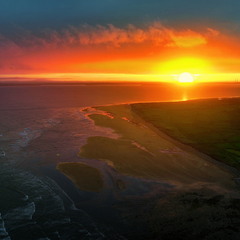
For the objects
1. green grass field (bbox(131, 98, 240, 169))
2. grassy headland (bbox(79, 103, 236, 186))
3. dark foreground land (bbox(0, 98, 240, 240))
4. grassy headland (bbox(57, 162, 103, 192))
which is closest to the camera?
dark foreground land (bbox(0, 98, 240, 240))

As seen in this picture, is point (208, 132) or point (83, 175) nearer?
point (83, 175)

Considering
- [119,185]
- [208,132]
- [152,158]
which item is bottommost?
[119,185]

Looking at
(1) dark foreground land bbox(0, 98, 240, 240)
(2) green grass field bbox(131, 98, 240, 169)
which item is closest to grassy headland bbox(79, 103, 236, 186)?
(1) dark foreground land bbox(0, 98, 240, 240)

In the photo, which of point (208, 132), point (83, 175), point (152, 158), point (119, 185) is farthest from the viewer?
point (208, 132)

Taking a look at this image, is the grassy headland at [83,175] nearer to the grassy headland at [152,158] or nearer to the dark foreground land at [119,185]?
the dark foreground land at [119,185]

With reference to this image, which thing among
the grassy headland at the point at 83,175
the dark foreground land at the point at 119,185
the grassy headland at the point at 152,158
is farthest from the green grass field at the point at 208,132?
the grassy headland at the point at 83,175

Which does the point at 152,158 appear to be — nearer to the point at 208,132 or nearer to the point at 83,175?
the point at 83,175

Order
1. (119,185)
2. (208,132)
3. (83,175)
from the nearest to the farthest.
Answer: (119,185), (83,175), (208,132)

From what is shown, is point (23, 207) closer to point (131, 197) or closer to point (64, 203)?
point (64, 203)

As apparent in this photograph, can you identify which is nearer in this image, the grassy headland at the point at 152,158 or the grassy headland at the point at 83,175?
the grassy headland at the point at 83,175

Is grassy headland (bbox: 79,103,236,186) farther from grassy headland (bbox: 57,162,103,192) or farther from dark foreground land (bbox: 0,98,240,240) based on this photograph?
grassy headland (bbox: 57,162,103,192)

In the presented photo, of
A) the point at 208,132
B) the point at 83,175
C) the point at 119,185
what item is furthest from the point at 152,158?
the point at 208,132
